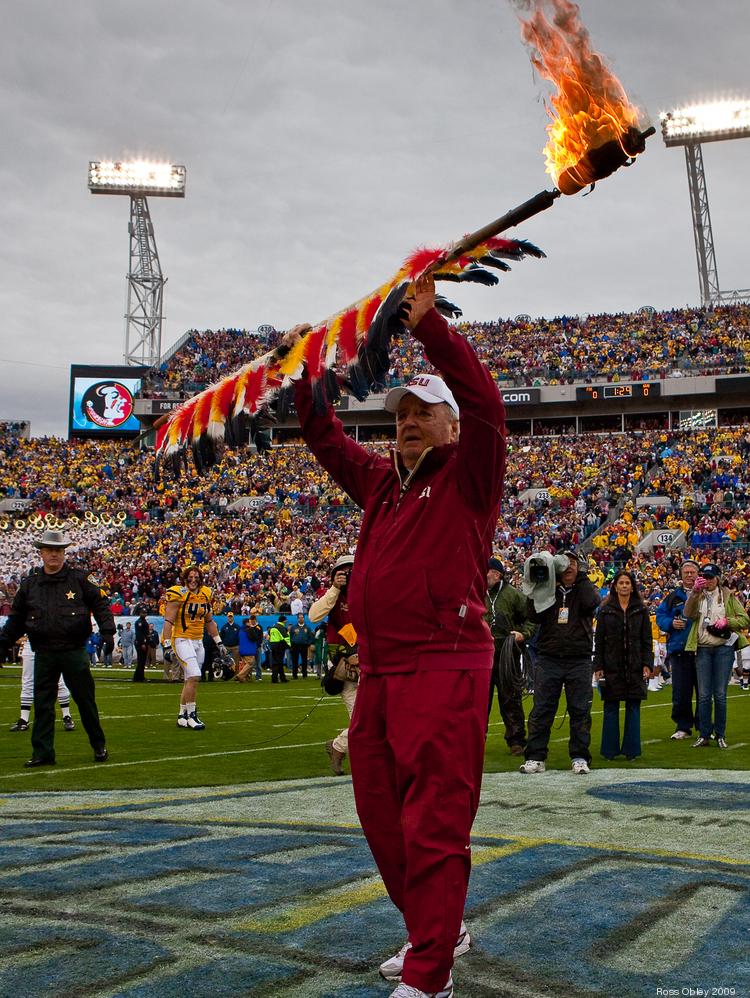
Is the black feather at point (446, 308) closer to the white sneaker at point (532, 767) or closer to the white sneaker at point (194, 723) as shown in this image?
the white sneaker at point (532, 767)

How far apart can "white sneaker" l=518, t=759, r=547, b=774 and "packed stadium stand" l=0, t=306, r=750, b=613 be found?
61.2 ft

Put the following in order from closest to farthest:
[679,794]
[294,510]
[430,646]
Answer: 1. [430,646]
2. [679,794]
3. [294,510]

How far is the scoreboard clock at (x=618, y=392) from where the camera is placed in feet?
159

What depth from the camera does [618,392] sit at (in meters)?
49.2

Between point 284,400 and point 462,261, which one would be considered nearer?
point 462,261

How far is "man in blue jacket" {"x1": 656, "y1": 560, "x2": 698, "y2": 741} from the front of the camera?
10.9 meters

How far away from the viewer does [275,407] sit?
427cm

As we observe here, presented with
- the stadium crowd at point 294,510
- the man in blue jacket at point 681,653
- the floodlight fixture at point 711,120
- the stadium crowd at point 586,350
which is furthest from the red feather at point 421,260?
the floodlight fixture at point 711,120

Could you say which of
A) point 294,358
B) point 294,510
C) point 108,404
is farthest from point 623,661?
point 108,404

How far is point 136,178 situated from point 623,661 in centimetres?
5308

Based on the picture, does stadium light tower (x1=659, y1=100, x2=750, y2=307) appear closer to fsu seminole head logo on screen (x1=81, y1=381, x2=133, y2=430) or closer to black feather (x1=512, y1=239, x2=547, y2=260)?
fsu seminole head logo on screen (x1=81, y1=381, x2=133, y2=430)

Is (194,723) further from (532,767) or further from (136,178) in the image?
(136,178)

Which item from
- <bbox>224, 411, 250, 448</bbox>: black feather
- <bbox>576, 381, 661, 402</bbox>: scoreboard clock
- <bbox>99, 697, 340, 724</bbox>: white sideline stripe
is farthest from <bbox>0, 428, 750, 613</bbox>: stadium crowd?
<bbox>224, 411, 250, 448</bbox>: black feather

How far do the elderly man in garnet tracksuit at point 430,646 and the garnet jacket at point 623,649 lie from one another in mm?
6330
